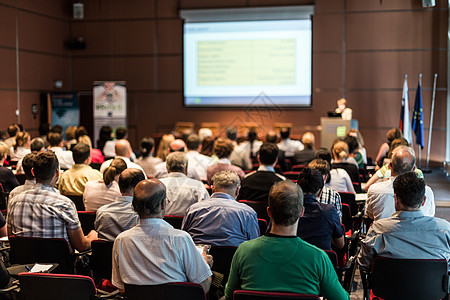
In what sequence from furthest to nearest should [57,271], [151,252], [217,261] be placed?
1. [57,271]
2. [217,261]
3. [151,252]

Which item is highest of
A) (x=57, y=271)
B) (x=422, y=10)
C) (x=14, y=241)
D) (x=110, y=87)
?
(x=422, y=10)

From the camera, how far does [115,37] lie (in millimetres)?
12742

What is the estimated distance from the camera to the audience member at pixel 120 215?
3621 millimetres

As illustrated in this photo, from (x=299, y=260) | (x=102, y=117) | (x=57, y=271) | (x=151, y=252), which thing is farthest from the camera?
(x=102, y=117)

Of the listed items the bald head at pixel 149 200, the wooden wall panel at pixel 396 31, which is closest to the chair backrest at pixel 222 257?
the bald head at pixel 149 200

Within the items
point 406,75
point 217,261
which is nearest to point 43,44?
point 406,75

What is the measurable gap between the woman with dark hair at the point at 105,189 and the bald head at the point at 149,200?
176 cm

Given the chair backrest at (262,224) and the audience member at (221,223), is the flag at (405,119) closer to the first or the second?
the chair backrest at (262,224)

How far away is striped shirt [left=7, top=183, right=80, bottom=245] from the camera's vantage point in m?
3.58

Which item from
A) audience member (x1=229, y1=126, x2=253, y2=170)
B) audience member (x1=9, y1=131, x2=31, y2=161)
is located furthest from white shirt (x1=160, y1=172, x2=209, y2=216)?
audience member (x1=9, y1=131, x2=31, y2=161)

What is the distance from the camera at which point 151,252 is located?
2.63 m

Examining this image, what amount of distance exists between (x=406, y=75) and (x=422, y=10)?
4.82ft

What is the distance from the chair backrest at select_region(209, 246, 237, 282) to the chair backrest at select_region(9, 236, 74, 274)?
3.35 feet

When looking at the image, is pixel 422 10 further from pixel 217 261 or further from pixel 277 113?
Result: pixel 217 261
